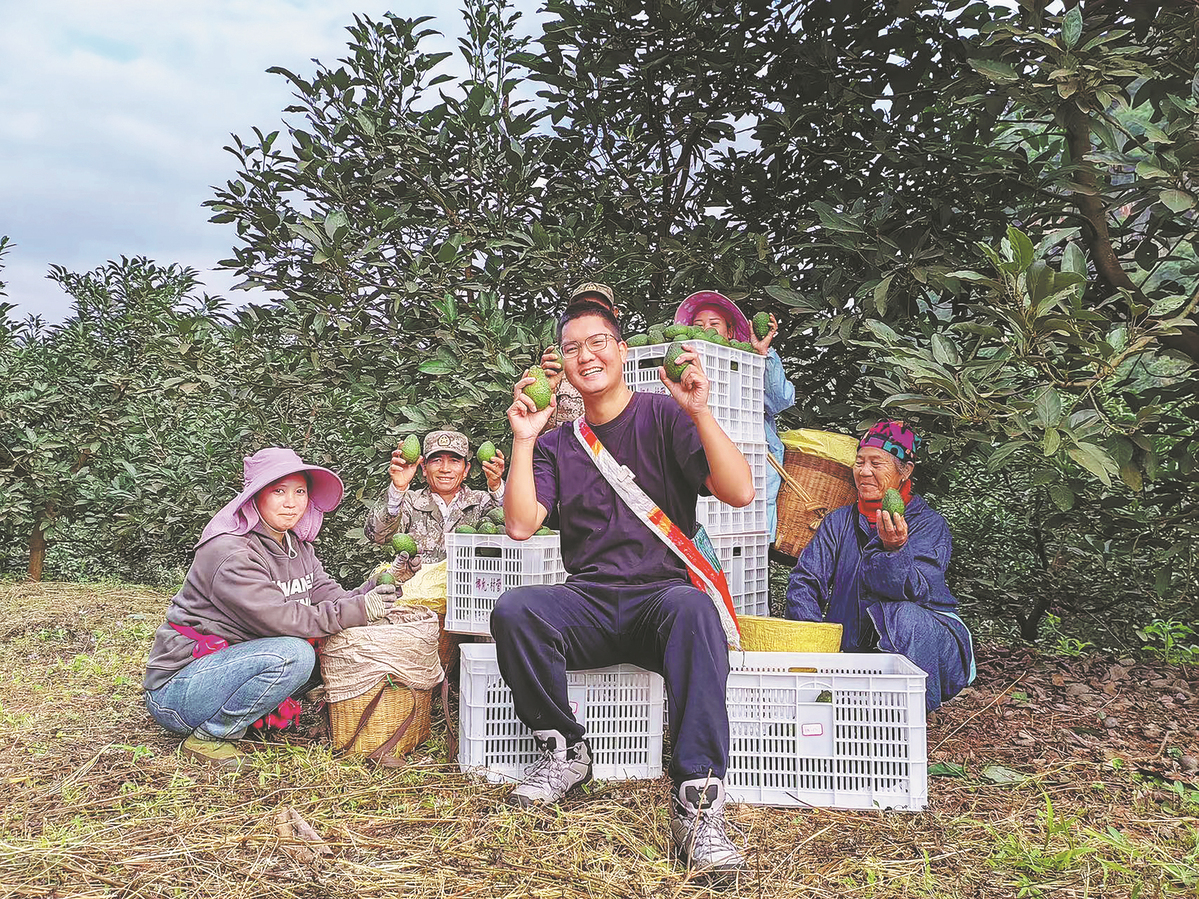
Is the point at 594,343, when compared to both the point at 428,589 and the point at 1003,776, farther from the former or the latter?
the point at 1003,776

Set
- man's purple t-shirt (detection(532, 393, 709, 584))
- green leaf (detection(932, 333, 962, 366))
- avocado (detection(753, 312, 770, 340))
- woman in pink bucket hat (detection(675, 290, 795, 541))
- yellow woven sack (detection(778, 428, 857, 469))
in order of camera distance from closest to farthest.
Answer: man's purple t-shirt (detection(532, 393, 709, 584))
green leaf (detection(932, 333, 962, 366))
yellow woven sack (detection(778, 428, 857, 469))
woman in pink bucket hat (detection(675, 290, 795, 541))
avocado (detection(753, 312, 770, 340))

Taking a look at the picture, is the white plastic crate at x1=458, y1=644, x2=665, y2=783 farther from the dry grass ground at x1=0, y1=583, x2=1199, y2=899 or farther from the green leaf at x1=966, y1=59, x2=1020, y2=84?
the green leaf at x1=966, y1=59, x2=1020, y2=84

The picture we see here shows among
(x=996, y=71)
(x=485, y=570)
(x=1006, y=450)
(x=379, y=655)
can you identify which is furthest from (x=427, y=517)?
Answer: (x=996, y=71)

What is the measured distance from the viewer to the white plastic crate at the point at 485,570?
3.11 m

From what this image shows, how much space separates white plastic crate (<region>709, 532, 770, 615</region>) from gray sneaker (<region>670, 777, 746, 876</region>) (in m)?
1.09

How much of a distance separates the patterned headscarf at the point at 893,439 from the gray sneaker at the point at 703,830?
149 centimetres

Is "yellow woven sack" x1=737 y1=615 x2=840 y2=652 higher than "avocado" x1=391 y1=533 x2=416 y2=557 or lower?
lower

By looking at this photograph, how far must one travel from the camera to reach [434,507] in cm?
407

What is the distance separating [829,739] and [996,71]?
225cm

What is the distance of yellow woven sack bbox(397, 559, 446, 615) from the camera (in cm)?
336

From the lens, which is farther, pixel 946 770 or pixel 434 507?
pixel 434 507

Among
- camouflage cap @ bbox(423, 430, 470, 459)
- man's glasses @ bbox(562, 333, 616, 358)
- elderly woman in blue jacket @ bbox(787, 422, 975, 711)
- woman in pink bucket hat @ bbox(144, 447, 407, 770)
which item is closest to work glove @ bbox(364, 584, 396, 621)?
woman in pink bucket hat @ bbox(144, 447, 407, 770)

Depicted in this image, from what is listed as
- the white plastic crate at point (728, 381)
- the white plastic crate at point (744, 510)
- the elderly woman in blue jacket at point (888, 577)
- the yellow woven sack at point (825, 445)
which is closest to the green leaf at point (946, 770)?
the elderly woman in blue jacket at point (888, 577)

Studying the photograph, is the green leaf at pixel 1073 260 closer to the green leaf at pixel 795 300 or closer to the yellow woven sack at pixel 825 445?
the yellow woven sack at pixel 825 445
